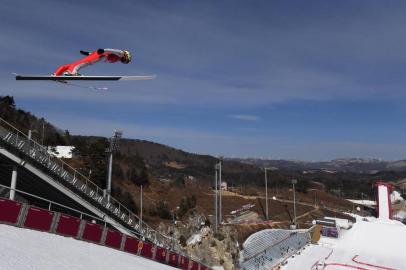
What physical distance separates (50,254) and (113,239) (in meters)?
8.64

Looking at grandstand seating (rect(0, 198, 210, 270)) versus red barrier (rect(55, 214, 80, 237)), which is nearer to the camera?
grandstand seating (rect(0, 198, 210, 270))

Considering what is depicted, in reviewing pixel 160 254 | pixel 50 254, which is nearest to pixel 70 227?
pixel 50 254

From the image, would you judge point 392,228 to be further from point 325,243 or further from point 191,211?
point 191,211

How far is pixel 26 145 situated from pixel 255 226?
147ft

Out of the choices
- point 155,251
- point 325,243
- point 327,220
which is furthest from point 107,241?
point 327,220

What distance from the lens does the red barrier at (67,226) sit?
75.1 ft

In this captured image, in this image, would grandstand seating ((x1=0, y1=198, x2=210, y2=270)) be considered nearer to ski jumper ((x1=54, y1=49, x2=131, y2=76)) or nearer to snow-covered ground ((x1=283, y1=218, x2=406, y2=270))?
ski jumper ((x1=54, y1=49, x2=131, y2=76))

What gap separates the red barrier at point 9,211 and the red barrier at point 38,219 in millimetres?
686

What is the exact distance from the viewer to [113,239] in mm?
26359

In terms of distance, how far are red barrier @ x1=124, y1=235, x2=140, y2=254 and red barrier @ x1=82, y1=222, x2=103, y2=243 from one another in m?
2.66

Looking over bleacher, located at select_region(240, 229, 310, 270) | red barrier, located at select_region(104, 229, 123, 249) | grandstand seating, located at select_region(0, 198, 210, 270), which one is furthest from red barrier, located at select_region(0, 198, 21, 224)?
bleacher, located at select_region(240, 229, 310, 270)

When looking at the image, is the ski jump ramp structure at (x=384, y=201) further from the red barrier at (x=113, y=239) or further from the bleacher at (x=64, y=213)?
the red barrier at (x=113, y=239)

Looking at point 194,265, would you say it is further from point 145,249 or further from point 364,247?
point 364,247

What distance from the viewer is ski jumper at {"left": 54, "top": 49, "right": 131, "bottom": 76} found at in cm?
1900
